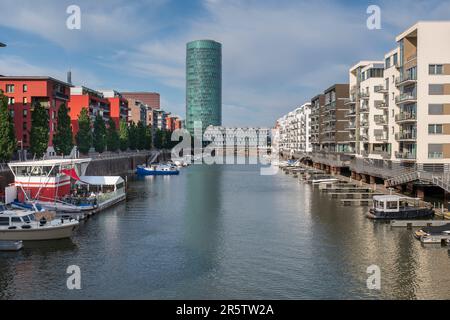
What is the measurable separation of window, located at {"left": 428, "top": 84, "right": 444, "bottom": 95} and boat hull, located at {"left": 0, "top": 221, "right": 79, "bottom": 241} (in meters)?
57.4

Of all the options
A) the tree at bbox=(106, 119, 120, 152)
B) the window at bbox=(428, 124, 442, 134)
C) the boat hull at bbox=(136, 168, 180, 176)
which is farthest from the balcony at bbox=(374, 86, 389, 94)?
the tree at bbox=(106, 119, 120, 152)

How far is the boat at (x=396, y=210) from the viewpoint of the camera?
6475cm

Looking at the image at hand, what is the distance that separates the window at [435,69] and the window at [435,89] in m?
2.01

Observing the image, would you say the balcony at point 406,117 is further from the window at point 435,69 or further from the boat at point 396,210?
the boat at point 396,210

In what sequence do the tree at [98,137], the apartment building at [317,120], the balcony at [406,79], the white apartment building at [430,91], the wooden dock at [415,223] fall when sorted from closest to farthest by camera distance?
the wooden dock at [415,223]
the white apartment building at [430,91]
the balcony at [406,79]
the tree at [98,137]
the apartment building at [317,120]

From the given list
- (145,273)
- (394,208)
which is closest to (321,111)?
(394,208)

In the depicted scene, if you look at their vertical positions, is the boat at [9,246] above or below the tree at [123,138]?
below

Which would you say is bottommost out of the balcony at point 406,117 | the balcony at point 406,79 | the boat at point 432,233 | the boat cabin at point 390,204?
the boat at point 432,233

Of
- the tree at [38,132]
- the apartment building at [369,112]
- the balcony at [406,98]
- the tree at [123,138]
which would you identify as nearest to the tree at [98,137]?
the tree at [123,138]

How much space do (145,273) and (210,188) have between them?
73.4 meters

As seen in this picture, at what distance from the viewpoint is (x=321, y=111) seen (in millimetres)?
180625

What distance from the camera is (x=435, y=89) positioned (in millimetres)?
78750

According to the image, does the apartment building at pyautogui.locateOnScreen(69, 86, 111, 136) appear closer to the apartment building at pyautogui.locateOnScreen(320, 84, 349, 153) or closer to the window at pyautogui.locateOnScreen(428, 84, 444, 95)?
the apartment building at pyautogui.locateOnScreen(320, 84, 349, 153)
